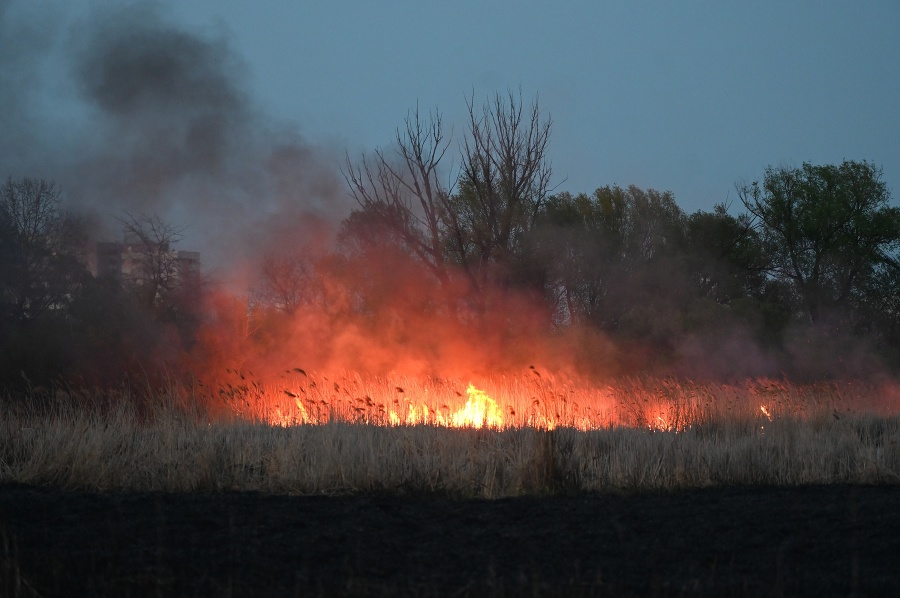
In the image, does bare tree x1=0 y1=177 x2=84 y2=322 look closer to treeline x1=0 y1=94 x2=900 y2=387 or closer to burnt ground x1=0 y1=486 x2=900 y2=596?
treeline x1=0 y1=94 x2=900 y2=387

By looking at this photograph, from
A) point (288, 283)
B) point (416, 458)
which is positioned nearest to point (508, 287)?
point (288, 283)

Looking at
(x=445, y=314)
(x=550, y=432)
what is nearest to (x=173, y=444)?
(x=550, y=432)

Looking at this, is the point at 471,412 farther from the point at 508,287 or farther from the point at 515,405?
the point at 508,287

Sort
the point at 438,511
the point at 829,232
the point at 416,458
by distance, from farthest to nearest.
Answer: the point at 829,232
the point at 416,458
the point at 438,511

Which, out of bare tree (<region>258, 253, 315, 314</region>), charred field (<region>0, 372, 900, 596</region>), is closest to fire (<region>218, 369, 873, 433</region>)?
charred field (<region>0, 372, 900, 596</region>)

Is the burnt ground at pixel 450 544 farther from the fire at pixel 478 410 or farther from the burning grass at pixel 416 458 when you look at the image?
the fire at pixel 478 410

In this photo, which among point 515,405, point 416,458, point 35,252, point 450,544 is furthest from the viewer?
point 35,252

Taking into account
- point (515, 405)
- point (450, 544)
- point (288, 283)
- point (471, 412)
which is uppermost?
point (288, 283)

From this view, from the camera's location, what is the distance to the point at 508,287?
26062 millimetres

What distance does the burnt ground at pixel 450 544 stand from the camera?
4711 mm

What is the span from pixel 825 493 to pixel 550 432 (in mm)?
2451

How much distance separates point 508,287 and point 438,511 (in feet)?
63.5

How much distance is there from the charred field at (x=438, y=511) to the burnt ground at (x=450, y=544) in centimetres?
2

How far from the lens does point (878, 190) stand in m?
29.5
